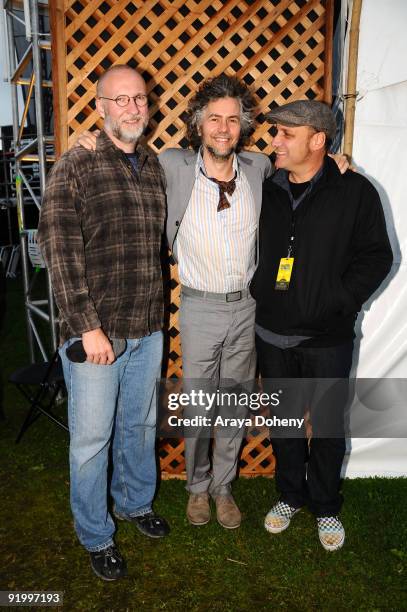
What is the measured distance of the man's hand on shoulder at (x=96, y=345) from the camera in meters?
1.93

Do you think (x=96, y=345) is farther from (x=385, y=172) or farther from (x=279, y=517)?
(x=385, y=172)

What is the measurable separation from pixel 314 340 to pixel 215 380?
521mm

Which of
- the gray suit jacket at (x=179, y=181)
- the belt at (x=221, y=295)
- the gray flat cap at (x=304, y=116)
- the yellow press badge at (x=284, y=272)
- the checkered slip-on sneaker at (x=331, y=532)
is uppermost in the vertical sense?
the gray flat cap at (x=304, y=116)

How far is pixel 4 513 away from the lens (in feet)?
9.06

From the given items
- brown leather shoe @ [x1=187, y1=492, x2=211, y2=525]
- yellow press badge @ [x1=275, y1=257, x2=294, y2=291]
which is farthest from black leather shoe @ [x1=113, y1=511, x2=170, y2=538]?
yellow press badge @ [x1=275, y1=257, x2=294, y2=291]

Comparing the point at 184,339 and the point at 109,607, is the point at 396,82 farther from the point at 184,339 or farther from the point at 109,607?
the point at 109,607

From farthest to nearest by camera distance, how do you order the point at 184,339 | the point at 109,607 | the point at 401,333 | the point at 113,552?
1. the point at 401,333
2. the point at 184,339
3. the point at 113,552
4. the point at 109,607

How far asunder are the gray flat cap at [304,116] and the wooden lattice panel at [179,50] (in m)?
0.57

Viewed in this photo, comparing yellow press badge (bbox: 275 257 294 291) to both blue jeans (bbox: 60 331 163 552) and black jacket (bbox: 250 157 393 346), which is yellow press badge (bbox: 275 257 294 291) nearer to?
black jacket (bbox: 250 157 393 346)

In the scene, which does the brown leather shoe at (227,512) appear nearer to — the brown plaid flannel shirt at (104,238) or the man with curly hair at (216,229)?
the man with curly hair at (216,229)

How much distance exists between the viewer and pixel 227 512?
8.46ft

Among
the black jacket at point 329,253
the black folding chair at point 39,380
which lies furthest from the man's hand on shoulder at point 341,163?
the black folding chair at point 39,380

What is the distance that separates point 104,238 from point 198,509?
1461 millimetres

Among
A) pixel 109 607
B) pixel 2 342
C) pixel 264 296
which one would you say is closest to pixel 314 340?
pixel 264 296
